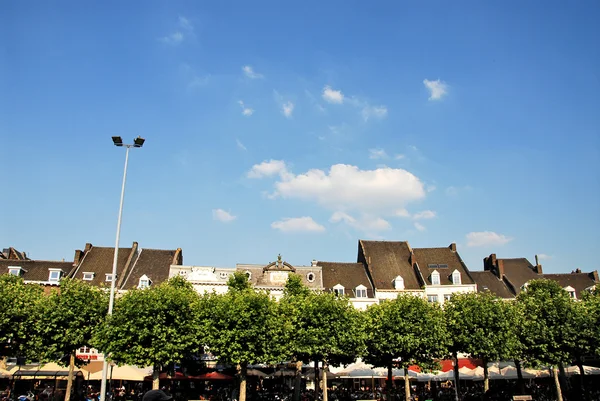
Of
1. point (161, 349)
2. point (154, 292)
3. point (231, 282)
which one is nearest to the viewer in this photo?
point (161, 349)

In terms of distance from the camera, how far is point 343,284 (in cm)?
5600

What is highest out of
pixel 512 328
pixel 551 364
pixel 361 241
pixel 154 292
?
pixel 361 241

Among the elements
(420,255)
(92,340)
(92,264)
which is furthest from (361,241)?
(92,340)

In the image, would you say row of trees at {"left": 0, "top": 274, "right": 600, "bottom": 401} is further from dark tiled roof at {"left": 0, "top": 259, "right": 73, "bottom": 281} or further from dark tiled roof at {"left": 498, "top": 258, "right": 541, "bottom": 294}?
dark tiled roof at {"left": 498, "top": 258, "right": 541, "bottom": 294}

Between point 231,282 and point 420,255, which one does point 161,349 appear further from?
point 420,255

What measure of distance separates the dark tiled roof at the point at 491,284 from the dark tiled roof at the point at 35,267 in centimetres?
4917

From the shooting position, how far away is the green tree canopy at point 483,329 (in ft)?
120

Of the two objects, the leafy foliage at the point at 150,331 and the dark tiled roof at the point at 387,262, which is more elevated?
the dark tiled roof at the point at 387,262

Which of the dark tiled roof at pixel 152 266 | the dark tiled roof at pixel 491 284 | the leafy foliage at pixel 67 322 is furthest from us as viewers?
the dark tiled roof at pixel 491 284

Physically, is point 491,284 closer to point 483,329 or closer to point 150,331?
point 483,329

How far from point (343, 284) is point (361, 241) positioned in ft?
27.7

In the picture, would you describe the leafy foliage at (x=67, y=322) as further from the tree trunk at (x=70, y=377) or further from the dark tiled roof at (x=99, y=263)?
the dark tiled roof at (x=99, y=263)

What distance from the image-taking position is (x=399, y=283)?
55.7 metres

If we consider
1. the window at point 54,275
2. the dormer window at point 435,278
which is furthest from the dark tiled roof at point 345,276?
the window at point 54,275
